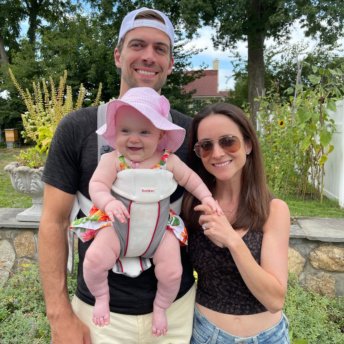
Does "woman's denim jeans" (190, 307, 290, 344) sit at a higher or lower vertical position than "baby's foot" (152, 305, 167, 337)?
lower

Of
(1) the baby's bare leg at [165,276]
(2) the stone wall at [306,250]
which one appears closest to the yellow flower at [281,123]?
(2) the stone wall at [306,250]

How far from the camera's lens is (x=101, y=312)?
1.45 metres

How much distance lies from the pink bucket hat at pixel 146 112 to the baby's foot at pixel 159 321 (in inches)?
26.1

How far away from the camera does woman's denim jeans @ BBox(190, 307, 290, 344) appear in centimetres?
157

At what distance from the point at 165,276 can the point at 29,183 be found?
2.83 metres

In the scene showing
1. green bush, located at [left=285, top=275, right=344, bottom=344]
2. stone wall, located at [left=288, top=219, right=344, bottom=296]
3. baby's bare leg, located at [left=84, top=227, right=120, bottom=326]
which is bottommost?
green bush, located at [left=285, top=275, right=344, bottom=344]

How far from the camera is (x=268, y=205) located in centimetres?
164

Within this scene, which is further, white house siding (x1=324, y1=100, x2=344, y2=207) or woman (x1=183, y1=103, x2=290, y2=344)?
white house siding (x1=324, y1=100, x2=344, y2=207)

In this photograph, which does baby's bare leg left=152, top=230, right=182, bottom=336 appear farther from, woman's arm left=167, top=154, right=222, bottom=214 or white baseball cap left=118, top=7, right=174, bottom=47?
white baseball cap left=118, top=7, right=174, bottom=47

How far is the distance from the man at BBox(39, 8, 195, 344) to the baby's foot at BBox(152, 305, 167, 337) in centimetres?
4

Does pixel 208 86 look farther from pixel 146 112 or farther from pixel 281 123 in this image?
pixel 146 112

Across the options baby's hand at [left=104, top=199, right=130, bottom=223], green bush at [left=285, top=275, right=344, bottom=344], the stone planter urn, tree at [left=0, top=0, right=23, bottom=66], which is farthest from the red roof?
baby's hand at [left=104, top=199, right=130, bottom=223]

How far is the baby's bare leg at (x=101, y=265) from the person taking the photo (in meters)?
1.39

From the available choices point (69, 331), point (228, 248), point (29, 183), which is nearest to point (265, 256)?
point (228, 248)
